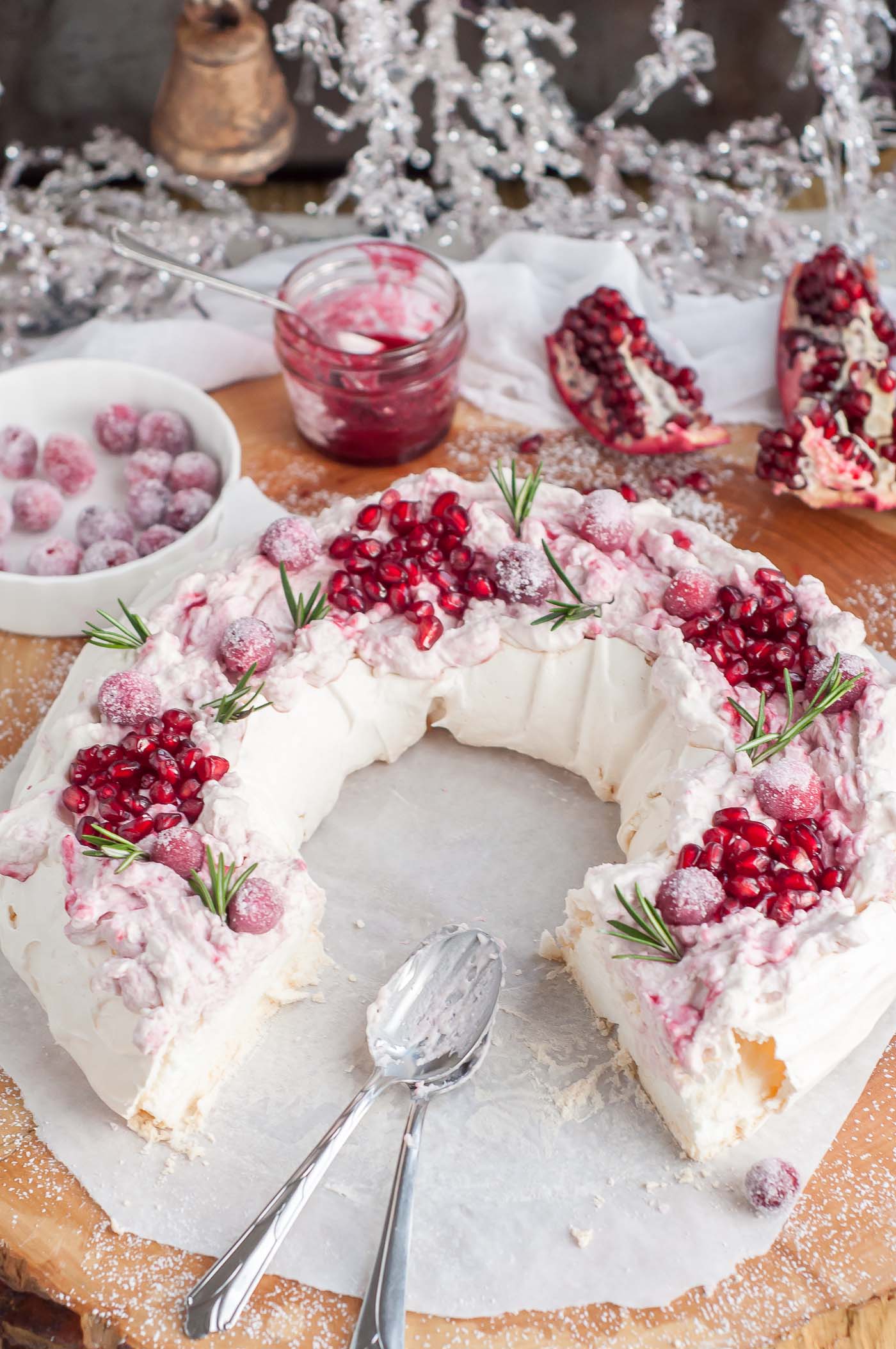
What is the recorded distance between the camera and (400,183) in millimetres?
3850

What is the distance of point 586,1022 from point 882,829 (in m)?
0.65

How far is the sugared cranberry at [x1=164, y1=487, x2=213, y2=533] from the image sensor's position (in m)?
3.30

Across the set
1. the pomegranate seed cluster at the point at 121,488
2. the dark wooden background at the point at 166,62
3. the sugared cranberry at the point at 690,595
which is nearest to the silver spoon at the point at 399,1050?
the sugared cranberry at the point at 690,595

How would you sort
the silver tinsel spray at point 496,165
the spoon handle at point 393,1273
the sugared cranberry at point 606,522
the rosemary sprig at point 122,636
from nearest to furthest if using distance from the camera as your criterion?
the spoon handle at point 393,1273 < the rosemary sprig at point 122,636 < the sugared cranberry at point 606,522 < the silver tinsel spray at point 496,165

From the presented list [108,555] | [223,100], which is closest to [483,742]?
[108,555]

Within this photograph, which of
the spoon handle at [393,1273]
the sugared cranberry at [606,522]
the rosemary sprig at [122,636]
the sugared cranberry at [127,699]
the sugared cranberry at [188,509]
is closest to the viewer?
the spoon handle at [393,1273]

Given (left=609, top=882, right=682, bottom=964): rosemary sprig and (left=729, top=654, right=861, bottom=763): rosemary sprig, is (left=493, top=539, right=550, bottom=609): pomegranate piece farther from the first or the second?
(left=609, top=882, right=682, bottom=964): rosemary sprig

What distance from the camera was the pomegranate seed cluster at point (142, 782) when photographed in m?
2.50

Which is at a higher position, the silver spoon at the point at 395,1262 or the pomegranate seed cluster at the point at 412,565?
the pomegranate seed cluster at the point at 412,565

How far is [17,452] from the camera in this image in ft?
11.3

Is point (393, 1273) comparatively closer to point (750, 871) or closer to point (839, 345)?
point (750, 871)

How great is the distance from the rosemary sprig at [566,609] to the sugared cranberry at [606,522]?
11 cm

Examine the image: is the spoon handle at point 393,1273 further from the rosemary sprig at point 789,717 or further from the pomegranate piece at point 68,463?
the pomegranate piece at point 68,463

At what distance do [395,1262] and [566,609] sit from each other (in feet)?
4.06
